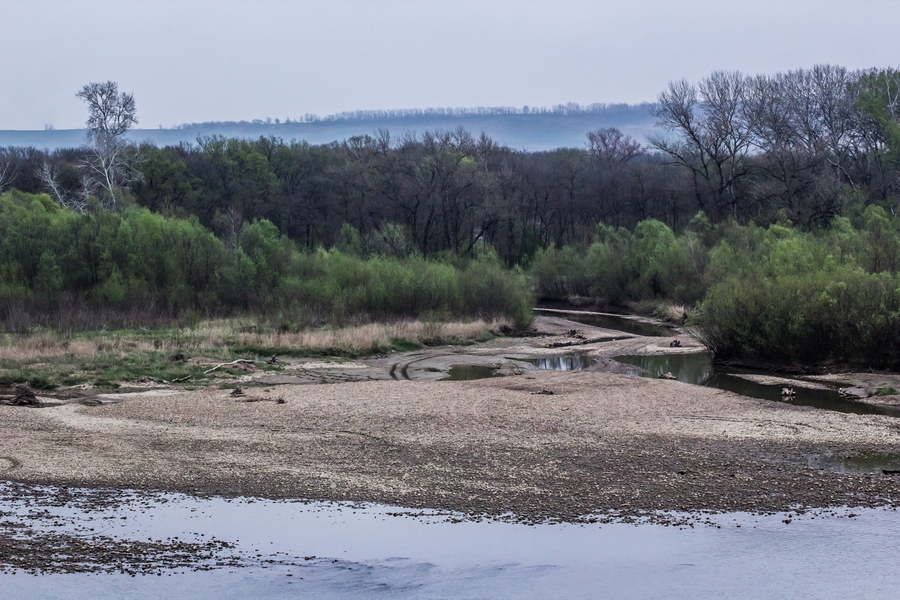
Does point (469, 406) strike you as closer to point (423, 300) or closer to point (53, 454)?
point (53, 454)

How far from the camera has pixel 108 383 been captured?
23.5 metres

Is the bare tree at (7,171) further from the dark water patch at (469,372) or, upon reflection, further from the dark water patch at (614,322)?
the dark water patch at (469,372)

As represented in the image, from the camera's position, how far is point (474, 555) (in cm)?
1164

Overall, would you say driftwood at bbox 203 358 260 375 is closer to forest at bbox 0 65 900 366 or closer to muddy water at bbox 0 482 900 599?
forest at bbox 0 65 900 366

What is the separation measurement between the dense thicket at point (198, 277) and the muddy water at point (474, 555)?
26.7 meters

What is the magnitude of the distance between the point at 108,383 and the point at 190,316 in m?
15.2

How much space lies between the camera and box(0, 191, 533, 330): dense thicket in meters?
41.8

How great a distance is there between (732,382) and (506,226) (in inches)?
2231

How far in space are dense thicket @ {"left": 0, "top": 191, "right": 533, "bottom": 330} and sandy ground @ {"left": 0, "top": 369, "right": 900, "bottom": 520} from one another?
62.8ft

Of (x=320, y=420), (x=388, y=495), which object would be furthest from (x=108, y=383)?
(x=388, y=495)

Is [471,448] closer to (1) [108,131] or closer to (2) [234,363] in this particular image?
(2) [234,363]

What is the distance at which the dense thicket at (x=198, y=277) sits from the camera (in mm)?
41844

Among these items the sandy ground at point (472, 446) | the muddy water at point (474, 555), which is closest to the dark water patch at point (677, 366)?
the sandy ground at point (472, 446)

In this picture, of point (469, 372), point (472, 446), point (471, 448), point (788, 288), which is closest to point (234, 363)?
point (469, 372)
